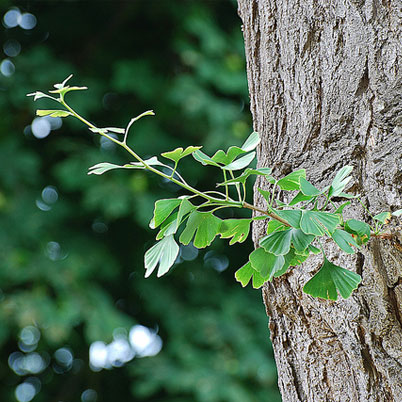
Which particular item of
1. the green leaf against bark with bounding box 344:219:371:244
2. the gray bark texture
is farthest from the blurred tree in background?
the green leaf against bark with bounding box 344:219:371:244

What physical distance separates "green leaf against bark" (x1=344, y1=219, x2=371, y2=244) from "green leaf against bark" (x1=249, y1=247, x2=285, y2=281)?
0.05m

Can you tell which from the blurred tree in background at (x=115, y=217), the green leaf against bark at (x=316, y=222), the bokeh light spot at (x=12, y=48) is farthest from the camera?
the bokeh light spot at (x=12, y=48)

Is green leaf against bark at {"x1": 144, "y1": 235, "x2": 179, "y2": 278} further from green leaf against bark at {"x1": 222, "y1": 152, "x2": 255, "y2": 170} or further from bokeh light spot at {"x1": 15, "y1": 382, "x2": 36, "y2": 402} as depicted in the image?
bokeh light spot at {"x1": 15, "y1": 382, "x2": 36, "y2": 402}

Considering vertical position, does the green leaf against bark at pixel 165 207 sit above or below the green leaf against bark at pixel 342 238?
above

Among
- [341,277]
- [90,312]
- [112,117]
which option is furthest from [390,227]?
[112,117]

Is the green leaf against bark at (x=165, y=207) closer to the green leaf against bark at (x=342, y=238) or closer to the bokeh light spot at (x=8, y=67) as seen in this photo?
the green leaf against bark at (x=342, y=238)

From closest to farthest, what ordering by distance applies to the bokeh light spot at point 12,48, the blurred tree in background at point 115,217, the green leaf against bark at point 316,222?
the green leaf against bark at point 316,222 → the blurred tree in background at point 115,217 → the bokeh light spot at point 12,48

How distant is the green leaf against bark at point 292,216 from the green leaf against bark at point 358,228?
0.05 m

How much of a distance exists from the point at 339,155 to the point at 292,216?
0.42ft

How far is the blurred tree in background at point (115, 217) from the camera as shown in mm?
2016

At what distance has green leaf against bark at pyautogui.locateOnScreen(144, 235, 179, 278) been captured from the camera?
0.40m

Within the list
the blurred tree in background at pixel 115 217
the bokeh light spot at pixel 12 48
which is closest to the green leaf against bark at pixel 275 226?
the blurred tree in background at pixel 115 217

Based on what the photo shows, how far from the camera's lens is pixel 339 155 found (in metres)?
0.49

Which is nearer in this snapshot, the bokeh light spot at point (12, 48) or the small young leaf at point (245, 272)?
the small young leaf at point (245, 272)
